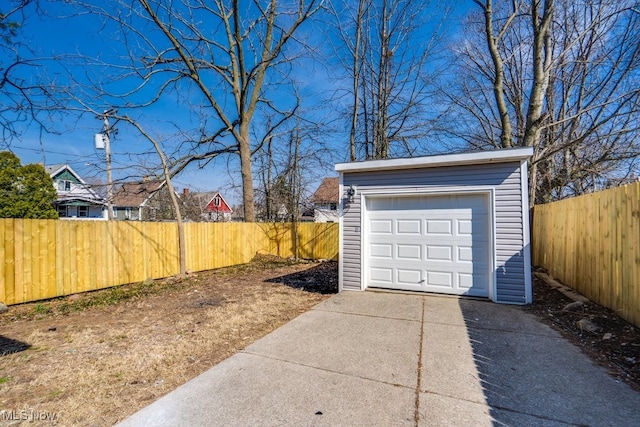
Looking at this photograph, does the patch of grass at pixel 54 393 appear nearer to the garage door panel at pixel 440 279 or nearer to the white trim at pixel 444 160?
the white trim at pixel 444 160

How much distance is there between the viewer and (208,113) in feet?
42.0

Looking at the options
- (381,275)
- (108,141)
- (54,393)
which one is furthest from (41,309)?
(381,275)

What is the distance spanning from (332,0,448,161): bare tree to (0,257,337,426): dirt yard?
26.0 ft

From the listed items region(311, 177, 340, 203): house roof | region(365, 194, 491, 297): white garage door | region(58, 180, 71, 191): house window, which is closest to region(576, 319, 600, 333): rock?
region(365, 194, 491, 297): white garage door

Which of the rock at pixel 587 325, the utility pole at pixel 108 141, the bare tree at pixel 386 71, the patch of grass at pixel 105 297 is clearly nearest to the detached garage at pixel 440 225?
the rock at pixel 587 325

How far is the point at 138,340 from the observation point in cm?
396

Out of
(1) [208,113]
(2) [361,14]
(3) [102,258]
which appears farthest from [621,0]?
(3) [102,258]

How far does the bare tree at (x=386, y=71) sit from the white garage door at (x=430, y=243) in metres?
6.97

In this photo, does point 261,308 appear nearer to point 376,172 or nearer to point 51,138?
point 376,172

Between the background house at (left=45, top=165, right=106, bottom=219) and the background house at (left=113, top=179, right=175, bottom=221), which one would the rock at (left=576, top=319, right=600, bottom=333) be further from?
the background house at (left=45, top=165, right=106, bottom=219)

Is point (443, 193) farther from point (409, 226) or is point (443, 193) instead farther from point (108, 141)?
point (108, 141)

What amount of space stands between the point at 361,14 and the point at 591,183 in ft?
34.6

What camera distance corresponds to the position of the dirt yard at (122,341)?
2.56 metres

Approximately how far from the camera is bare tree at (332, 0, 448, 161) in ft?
40.1
